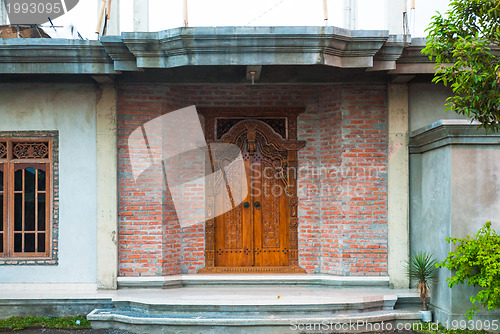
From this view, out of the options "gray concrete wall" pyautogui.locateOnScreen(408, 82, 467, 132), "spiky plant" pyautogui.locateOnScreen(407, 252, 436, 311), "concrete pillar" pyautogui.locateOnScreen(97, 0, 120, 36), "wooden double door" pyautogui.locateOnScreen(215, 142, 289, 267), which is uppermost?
"concrete pillar" pyautogui.locateOnScreen(97, 0, 120, 36)

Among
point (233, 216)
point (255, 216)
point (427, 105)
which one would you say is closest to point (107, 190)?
point (233, 216)

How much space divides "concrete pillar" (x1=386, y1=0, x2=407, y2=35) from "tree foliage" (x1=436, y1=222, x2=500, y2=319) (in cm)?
323

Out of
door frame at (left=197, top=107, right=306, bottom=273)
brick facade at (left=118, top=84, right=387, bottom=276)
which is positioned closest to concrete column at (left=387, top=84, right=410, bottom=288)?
brick facade at (left=118, top=84, right=387, bottom=276)

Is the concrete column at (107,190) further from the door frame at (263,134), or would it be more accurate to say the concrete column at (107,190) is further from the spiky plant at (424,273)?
the spiky plant at (424,273)

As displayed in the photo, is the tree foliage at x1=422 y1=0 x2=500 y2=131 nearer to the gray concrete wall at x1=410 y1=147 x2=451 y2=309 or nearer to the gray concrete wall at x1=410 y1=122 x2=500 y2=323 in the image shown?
the gray concrete wall at x1=410 y1=122 x2=500 y2=323

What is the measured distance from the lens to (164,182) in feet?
29.3

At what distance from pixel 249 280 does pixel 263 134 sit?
2289mm

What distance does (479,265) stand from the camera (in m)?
7.02

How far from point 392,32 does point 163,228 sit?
4511 mm

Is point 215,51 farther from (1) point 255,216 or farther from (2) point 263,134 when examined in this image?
(1) point 255,216

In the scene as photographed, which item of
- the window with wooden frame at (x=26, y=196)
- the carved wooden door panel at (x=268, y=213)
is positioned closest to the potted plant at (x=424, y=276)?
the carved wooden door panel at (x=268, y=213)

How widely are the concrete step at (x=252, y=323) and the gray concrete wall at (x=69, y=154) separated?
5.07ft

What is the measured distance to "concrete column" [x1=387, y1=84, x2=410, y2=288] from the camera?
8789 millimetres

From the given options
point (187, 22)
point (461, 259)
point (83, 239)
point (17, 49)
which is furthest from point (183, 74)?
point (461, 259)
